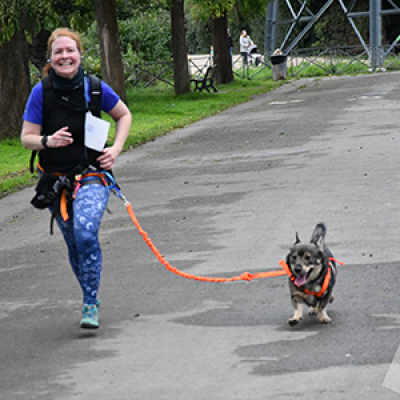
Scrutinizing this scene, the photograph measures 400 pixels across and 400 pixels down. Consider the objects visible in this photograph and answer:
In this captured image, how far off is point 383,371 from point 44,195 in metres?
2.59

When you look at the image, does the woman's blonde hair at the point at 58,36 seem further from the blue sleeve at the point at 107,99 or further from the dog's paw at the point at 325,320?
the dog's paw at the point at 325,320

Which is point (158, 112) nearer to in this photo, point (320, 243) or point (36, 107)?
point (36, 107)

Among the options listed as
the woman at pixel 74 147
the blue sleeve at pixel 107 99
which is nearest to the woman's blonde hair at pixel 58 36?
the woman at pixel 74 147

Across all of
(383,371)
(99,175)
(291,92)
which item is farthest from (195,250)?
(291,92)

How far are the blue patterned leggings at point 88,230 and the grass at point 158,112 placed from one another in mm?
7129

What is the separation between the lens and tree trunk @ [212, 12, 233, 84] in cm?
3222


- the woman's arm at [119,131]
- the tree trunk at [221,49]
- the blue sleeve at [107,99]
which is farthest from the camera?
the tree trunk at [221,49]

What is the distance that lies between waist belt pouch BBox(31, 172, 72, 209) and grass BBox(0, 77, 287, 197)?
276 inches

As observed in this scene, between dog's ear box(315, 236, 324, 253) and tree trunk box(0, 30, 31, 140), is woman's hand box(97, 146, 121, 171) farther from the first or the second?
tree trunk box(0, 30, 31, 140)

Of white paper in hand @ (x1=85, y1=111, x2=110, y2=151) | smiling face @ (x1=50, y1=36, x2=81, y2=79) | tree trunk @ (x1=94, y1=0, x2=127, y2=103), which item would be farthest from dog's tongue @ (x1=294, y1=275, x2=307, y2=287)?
tree trunk @ (x1=94, y1=0, x2=127, y2=103)

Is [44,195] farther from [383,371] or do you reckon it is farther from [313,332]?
[383,371]

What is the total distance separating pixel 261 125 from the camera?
18.9 metres

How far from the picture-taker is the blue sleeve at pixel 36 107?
18.5ft

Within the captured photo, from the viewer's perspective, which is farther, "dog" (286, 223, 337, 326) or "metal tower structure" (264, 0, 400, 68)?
"metal tower structure" (264, 0, 400, 68)
